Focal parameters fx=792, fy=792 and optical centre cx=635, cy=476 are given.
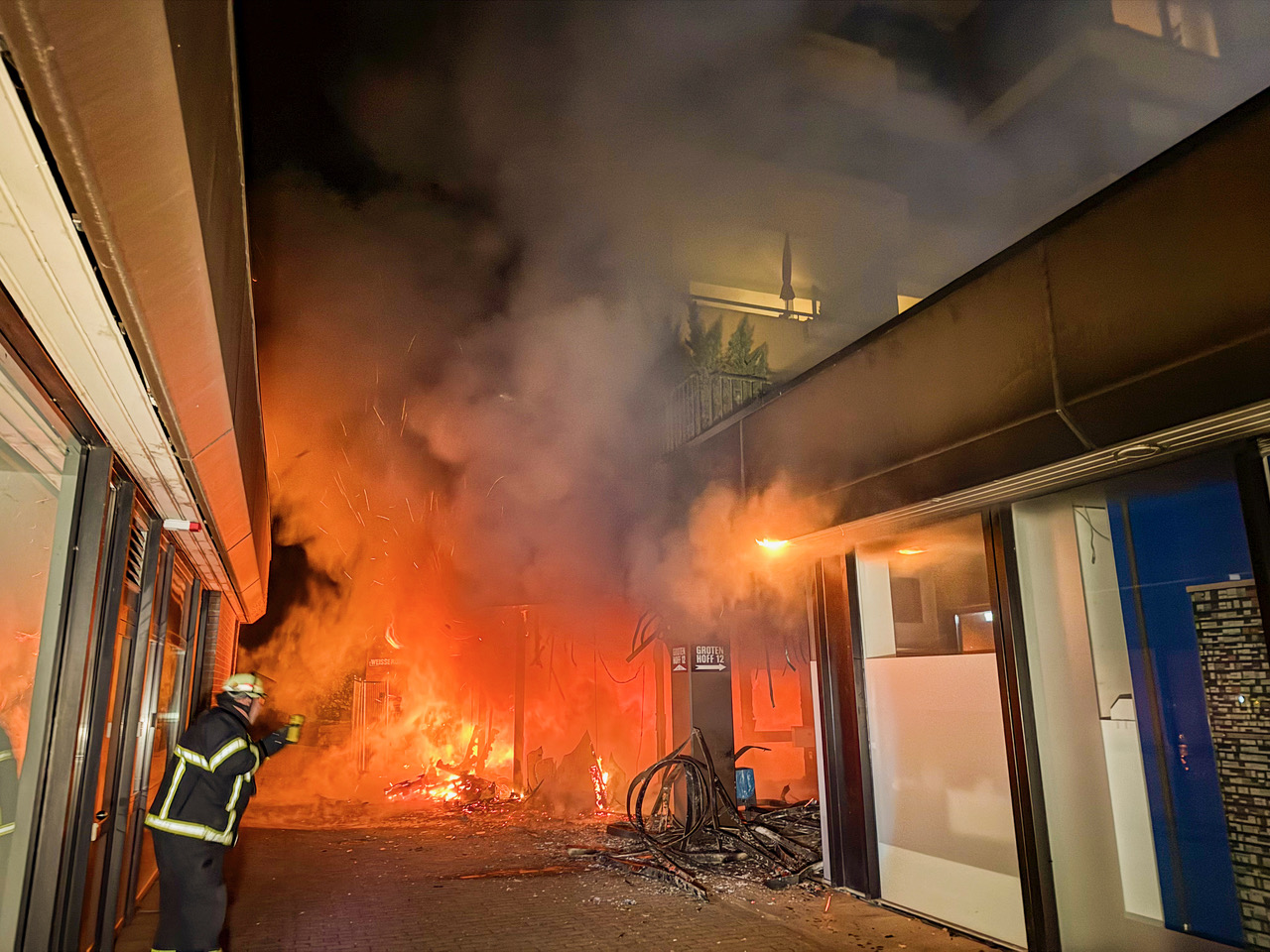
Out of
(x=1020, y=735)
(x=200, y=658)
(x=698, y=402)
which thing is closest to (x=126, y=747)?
(x=200, y=658)

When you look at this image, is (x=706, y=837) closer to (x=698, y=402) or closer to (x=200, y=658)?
(x=698, y=402)

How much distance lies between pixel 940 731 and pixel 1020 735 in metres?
0.77

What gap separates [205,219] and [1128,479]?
4.69 m

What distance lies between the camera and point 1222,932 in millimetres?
3873

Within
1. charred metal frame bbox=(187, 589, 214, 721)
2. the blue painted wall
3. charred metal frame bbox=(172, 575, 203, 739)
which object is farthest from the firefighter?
the blue painted wall

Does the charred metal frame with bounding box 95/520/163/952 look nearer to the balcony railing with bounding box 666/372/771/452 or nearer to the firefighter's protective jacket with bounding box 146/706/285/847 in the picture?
the firefighter's protective jacket with bounding box 146/706/285/847

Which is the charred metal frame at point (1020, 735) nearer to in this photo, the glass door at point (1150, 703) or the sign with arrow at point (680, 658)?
the glass door at point (1150, 703)

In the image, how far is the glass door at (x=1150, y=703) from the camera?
3879 mm

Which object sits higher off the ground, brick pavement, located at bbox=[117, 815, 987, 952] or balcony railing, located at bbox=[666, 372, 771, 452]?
balcony railing, located at bbox=[666, 372, 771, 452]

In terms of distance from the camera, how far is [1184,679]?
414cm

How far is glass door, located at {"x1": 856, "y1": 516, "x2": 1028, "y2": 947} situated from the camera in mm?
5035

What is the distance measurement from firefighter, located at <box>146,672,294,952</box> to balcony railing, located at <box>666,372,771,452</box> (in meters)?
6.32

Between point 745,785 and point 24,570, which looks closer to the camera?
point 24,570

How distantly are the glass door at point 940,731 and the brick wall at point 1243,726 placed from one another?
4.09 ft
